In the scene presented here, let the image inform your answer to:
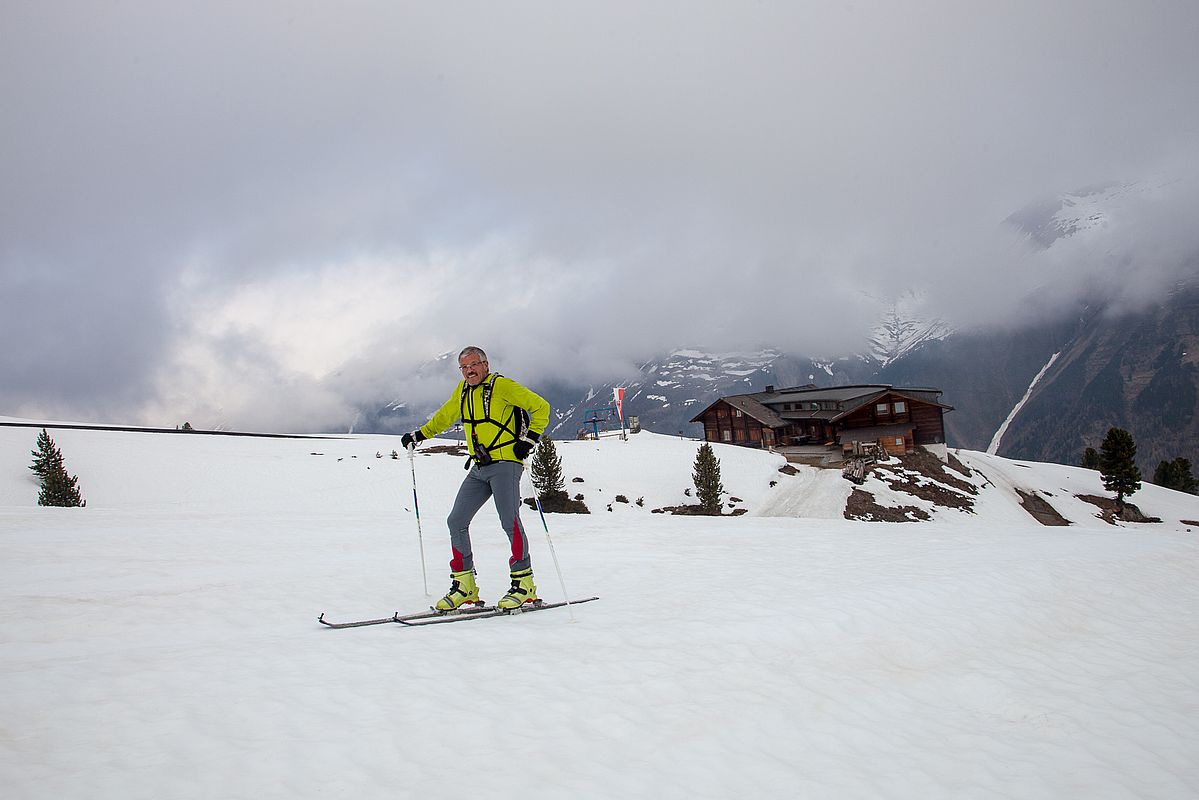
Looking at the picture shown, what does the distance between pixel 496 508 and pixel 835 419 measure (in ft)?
190

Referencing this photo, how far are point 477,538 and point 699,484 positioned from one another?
80.1 ft

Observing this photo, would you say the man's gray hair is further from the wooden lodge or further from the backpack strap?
the wooden lodge

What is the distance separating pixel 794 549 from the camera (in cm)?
1265

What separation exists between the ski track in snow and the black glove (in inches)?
76.6

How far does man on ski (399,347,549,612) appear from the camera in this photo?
7.33 metres

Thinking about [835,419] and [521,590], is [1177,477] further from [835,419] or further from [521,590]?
[521,590]

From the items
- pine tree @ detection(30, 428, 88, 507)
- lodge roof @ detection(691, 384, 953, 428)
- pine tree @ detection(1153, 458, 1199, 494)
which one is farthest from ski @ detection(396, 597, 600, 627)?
pine tree @ detection(1153, 458, 1199, 494)

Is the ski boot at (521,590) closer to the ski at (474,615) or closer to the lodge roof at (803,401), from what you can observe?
the ski at (474,615)

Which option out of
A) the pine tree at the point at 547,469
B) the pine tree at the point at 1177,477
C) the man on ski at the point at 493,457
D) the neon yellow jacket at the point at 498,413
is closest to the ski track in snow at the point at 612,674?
the man on ski at the point at 493,457

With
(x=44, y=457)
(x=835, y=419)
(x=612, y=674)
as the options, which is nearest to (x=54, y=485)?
(x=44, y=457)

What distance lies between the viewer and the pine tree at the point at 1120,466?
46.7 m

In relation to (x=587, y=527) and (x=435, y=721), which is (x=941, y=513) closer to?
(x=587, y=527)

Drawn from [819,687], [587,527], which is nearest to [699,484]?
[587,527]

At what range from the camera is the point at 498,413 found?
24.2 ft
